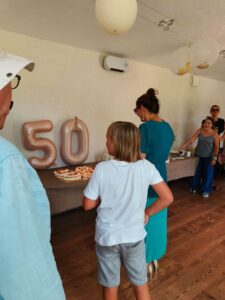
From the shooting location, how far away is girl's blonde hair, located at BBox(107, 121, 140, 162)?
1.24 metres

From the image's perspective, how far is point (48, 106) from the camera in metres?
2.97

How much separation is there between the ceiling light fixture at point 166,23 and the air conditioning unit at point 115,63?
45.7 inches

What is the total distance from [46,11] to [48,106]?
1206mm

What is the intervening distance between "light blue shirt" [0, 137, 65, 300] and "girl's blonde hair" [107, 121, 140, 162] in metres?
0.70

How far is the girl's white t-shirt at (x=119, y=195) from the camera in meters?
1.23

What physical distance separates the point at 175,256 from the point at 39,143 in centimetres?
185

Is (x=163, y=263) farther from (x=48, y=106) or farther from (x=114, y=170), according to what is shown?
(x=48, y=106)

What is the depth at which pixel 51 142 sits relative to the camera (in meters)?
2.82

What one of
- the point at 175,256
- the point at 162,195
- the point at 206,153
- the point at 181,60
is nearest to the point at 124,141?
the point at 162,195

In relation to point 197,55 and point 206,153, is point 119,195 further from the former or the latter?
point 206,153

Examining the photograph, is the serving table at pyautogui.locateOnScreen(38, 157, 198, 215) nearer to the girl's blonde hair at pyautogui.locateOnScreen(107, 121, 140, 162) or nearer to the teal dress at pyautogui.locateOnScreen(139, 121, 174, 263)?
the teal dress at pyautogui.locateOnScreen(139, 121, 174, 263)

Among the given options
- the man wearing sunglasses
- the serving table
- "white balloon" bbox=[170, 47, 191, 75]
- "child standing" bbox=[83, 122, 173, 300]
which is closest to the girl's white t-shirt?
"child standing" bbox=[83, 122, 173, 300]

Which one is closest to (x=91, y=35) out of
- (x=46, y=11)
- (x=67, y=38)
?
(x=67, y=38)

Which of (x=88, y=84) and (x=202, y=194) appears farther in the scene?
(x=202, y=194)
